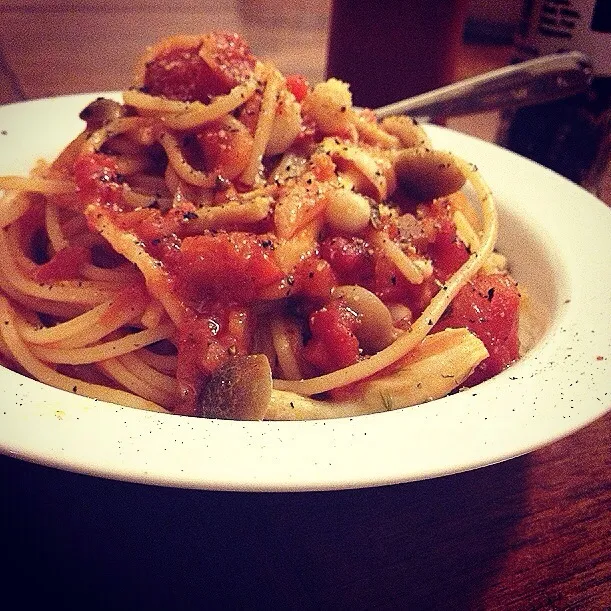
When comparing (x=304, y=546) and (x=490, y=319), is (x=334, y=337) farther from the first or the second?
(x=304, y=546)

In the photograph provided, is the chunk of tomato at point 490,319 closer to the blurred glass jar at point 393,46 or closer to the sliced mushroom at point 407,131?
the sliced mushroom at point 407,131

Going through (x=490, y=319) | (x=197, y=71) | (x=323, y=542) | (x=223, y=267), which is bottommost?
(x=323, y=542)

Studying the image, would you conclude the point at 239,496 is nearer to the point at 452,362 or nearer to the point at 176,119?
the point at 452,362

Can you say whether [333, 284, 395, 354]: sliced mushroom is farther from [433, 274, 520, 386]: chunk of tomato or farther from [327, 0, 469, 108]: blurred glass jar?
[327, 0, 469, 108]: blurred glass jar

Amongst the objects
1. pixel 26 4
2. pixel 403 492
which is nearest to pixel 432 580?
pixel 403 492

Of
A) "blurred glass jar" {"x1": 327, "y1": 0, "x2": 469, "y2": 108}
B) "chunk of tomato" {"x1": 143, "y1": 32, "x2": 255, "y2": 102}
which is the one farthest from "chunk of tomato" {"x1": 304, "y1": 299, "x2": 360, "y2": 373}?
"blurred glass jar" {"x1": 327, "y1": 0, "x2": 469, "y2": 108}

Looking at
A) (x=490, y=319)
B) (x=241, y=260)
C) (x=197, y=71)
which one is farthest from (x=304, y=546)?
(x=197, y=71)

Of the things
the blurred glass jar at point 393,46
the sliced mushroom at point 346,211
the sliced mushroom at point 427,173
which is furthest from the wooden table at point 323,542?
the blurred glass jar at point 393,46
